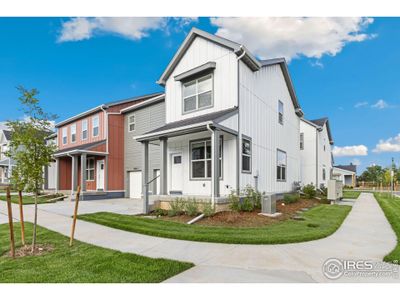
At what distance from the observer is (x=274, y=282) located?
12.8 feet

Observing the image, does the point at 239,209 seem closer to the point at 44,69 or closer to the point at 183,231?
the point at 183,231

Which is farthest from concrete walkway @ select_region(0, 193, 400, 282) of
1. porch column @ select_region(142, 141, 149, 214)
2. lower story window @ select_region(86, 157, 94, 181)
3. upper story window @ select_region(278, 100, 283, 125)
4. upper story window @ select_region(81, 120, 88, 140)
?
upper story window @ select_region(81, 120, 88, 140)

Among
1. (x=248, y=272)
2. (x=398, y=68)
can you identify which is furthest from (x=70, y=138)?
(x=398, y=68)

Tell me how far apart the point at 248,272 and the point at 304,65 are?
15.4 m

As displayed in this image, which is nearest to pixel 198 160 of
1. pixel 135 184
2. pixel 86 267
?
pixel 86 267

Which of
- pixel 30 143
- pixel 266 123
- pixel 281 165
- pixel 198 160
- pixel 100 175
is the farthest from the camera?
pixel 100 175

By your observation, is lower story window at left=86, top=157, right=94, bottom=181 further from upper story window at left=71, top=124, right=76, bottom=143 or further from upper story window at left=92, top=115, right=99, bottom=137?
upper story window at left=71, top=124, right=76, bottom=143

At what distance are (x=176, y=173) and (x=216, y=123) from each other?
14.5ft

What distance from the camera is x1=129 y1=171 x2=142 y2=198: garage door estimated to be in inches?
711

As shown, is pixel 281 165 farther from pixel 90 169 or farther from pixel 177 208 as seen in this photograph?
pixel 90 169

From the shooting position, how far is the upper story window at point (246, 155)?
1073cm

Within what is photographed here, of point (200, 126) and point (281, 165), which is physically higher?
point (200, 126)

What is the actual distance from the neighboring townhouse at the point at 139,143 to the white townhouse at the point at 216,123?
3.28 meters

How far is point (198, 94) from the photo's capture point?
38.9 ft
